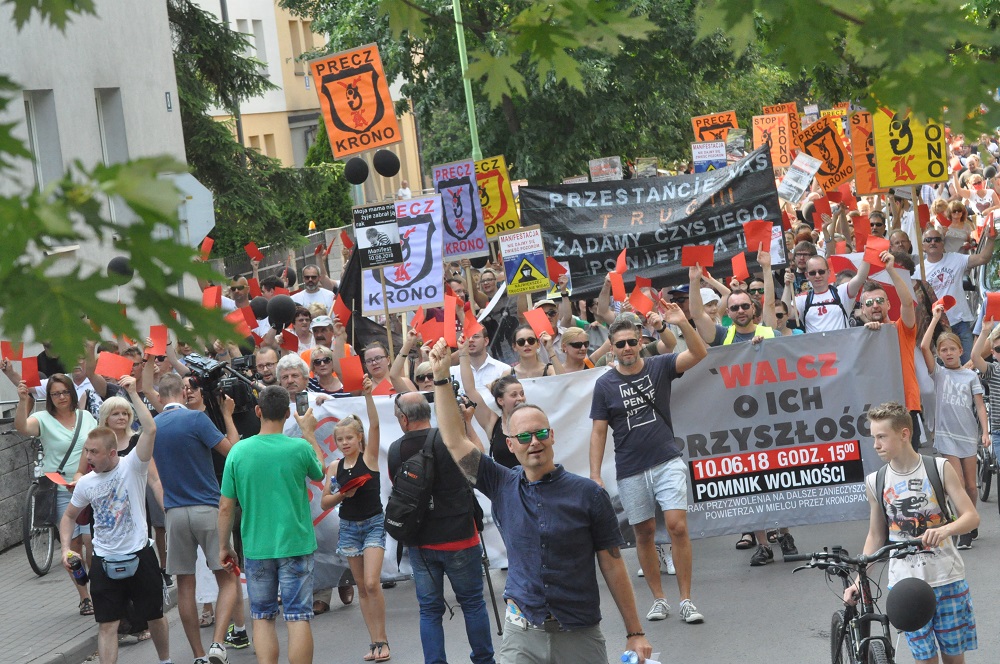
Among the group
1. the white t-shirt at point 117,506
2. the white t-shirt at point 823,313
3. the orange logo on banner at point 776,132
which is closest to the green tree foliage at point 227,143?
the orange logo on banner at point 776,132

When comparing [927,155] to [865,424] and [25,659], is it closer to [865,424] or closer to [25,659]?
[865,424]

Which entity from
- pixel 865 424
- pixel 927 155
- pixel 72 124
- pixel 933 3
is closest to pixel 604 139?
pixel 72 124

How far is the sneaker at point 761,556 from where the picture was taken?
9766 mm

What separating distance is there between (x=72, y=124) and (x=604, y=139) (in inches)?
537

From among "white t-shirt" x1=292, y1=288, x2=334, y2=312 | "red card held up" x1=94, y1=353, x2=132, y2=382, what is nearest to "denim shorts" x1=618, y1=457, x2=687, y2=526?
"red card held up" x1=94, y1=353, x2=132, y2=382

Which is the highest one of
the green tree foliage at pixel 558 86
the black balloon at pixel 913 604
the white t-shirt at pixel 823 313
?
the green tree foliage at pixel 558 86

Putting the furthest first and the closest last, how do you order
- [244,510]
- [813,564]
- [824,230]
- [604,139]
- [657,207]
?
1. [604,139]
2. [824,230]
3. [657,207]
4. [244,510]
5. [813,564]

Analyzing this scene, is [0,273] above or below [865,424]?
above

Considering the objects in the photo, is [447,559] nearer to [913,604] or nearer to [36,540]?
[913,604]

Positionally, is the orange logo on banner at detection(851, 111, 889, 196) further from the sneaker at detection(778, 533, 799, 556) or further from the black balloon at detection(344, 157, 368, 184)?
the sneaker at detection(778, 533, 799, 556)

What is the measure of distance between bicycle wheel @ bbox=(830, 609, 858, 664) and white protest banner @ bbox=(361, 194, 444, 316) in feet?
24.1

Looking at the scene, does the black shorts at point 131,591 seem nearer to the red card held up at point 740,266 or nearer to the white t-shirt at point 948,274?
the red card held up at point 740,266

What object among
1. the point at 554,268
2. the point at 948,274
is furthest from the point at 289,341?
the point at 948,274

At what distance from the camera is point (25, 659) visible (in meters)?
9.26
